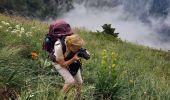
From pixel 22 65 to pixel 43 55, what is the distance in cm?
157

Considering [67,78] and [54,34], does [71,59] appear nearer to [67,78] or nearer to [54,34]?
[67,78]

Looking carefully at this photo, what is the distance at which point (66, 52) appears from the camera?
809cm

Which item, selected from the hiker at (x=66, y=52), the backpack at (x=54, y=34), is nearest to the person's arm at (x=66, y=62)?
the hiker at (x=66, y=52)

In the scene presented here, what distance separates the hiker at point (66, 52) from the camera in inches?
311

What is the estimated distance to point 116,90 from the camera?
26.8 ft

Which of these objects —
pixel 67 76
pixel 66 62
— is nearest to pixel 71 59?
pixel 66 62

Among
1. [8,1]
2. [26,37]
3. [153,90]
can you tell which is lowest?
[153,90]

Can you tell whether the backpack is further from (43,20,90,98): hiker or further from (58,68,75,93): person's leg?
(58,68,75,93): person's leg

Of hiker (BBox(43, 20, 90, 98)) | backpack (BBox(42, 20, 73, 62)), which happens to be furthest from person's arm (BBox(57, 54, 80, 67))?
backpack (BBox(42, 20, 73, 62))

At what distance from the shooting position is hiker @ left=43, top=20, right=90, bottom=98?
25.9ft

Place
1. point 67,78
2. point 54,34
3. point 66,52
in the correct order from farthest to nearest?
1. point 54,34
2. point 66,52
3. point 67,78

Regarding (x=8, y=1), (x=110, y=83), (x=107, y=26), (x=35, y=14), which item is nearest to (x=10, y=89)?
(x=110, y=83)

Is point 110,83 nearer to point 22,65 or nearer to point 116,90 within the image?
point 116,90

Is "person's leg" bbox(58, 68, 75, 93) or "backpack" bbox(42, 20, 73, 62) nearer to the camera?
"person's leg" bbox(58, 68, 75, 93)
